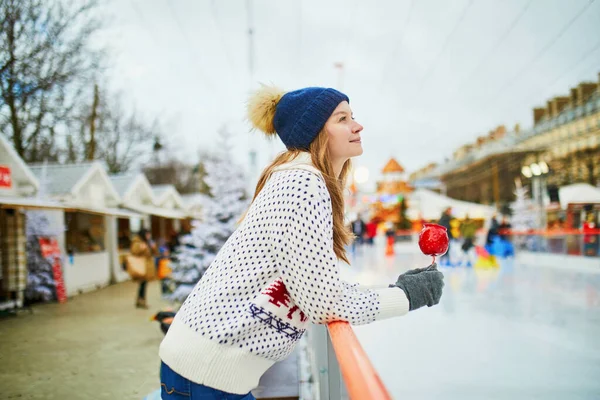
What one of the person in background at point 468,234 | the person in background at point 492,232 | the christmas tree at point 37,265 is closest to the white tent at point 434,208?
the person in background at point 492,232

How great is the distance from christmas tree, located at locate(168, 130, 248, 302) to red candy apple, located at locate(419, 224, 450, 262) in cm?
529

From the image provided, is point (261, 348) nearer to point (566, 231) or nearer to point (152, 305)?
point (152, 305)

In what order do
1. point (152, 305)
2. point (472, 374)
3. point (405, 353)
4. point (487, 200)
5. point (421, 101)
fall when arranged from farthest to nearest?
point (487, 200)
point (152, 305)
point (421, 101)
point (405, 353)
point (472, 374)

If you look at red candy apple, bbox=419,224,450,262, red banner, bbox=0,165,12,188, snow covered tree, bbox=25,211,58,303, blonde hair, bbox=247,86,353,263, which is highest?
red banner, bbox=0,165,12,188

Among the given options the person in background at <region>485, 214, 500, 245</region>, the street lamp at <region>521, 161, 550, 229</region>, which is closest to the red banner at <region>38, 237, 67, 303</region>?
the person in background at <region>485, 214, 500, 245</region>

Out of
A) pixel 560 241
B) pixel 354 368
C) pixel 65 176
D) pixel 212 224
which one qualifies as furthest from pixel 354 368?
pixel 65 176

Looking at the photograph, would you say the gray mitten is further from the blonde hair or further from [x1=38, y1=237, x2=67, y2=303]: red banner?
[x1=38, y1=237, x2=67, y2=303]: red banner

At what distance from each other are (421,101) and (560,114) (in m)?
2.62

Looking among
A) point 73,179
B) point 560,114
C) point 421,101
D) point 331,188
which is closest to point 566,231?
point 560,114

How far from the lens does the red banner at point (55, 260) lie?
30.5 ft

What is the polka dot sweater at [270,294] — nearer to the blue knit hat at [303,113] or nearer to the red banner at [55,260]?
the blue knit hat at [303,113]

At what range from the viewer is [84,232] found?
39.8 ft

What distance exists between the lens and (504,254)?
47.2 ft

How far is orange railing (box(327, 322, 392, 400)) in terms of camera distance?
2.31ft
